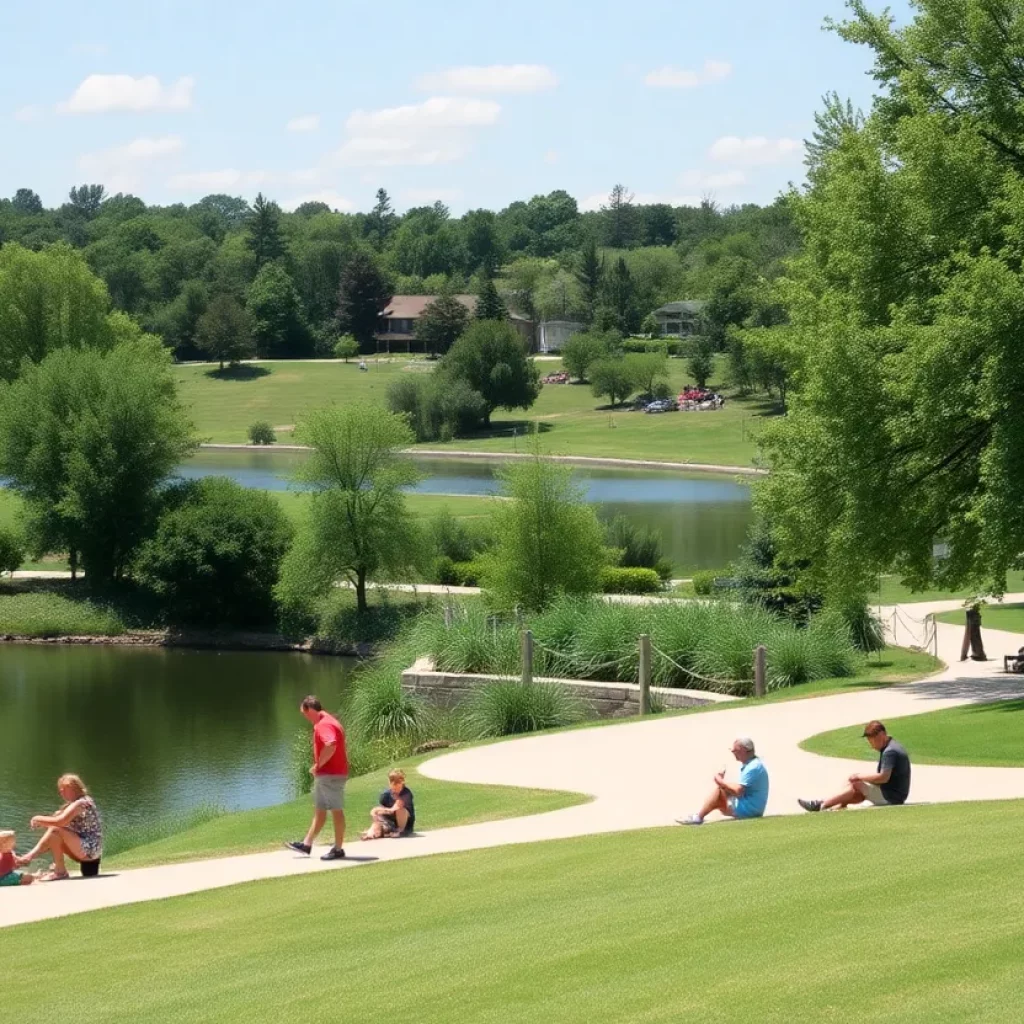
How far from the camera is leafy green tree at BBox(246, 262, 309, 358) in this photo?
16338cm

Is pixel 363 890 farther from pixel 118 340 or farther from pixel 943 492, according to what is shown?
pixel 118 340

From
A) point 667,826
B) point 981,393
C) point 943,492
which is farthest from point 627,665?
point 667,826

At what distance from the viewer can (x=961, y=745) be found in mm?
20641

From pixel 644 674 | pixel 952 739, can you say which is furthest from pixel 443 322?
pixel 952 739

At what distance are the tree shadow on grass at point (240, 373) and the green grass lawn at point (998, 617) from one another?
116519mm

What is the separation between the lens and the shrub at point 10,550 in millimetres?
62125

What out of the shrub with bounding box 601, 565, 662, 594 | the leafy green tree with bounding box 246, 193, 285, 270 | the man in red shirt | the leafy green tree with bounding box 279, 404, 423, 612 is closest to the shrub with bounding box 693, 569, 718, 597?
the shrub with bounding box 601, 565, 662, 594

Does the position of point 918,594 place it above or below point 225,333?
below

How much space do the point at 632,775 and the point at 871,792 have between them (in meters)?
4.34

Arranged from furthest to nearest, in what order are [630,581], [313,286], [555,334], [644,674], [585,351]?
[313,286], [555,334], [585,351], [630,581], [644,674]

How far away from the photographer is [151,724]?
39.7m

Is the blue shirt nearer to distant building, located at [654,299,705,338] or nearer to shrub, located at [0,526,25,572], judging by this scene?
shrub, located at [0,526,25,572]

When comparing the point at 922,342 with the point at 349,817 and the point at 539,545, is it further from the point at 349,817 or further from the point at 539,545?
the point at 539,545

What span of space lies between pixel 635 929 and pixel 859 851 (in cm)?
299
